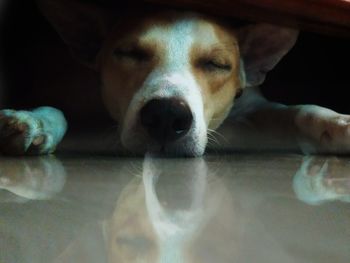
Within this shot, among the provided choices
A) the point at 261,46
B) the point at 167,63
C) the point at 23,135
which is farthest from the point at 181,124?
the point at 261,46

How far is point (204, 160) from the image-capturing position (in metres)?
1.50

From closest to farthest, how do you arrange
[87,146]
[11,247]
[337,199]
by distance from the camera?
[11,247], [337,199], [87,146]

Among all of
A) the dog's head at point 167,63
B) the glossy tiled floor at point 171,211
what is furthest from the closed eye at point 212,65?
the glossy tiled floor at point 171,211

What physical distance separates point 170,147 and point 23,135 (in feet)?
1.14

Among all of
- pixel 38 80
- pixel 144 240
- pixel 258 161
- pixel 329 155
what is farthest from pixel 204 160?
pixel 38 80

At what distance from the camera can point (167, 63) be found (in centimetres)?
157

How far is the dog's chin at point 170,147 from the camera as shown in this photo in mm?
1517

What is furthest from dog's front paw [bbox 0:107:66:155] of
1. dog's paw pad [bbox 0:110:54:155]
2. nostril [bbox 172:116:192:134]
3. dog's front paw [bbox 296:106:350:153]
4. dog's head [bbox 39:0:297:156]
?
dog's front paw [bbox 296:106:350:153]

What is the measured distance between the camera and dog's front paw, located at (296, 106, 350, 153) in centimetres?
153

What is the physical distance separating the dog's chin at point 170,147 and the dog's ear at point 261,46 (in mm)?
456

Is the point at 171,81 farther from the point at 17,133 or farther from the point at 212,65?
the point at 17,133

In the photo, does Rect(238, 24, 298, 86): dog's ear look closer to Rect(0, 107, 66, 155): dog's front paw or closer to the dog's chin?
the dog's chin

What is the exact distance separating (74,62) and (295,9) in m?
0.78

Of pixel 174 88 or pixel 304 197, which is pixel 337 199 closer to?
pixel 304 197
